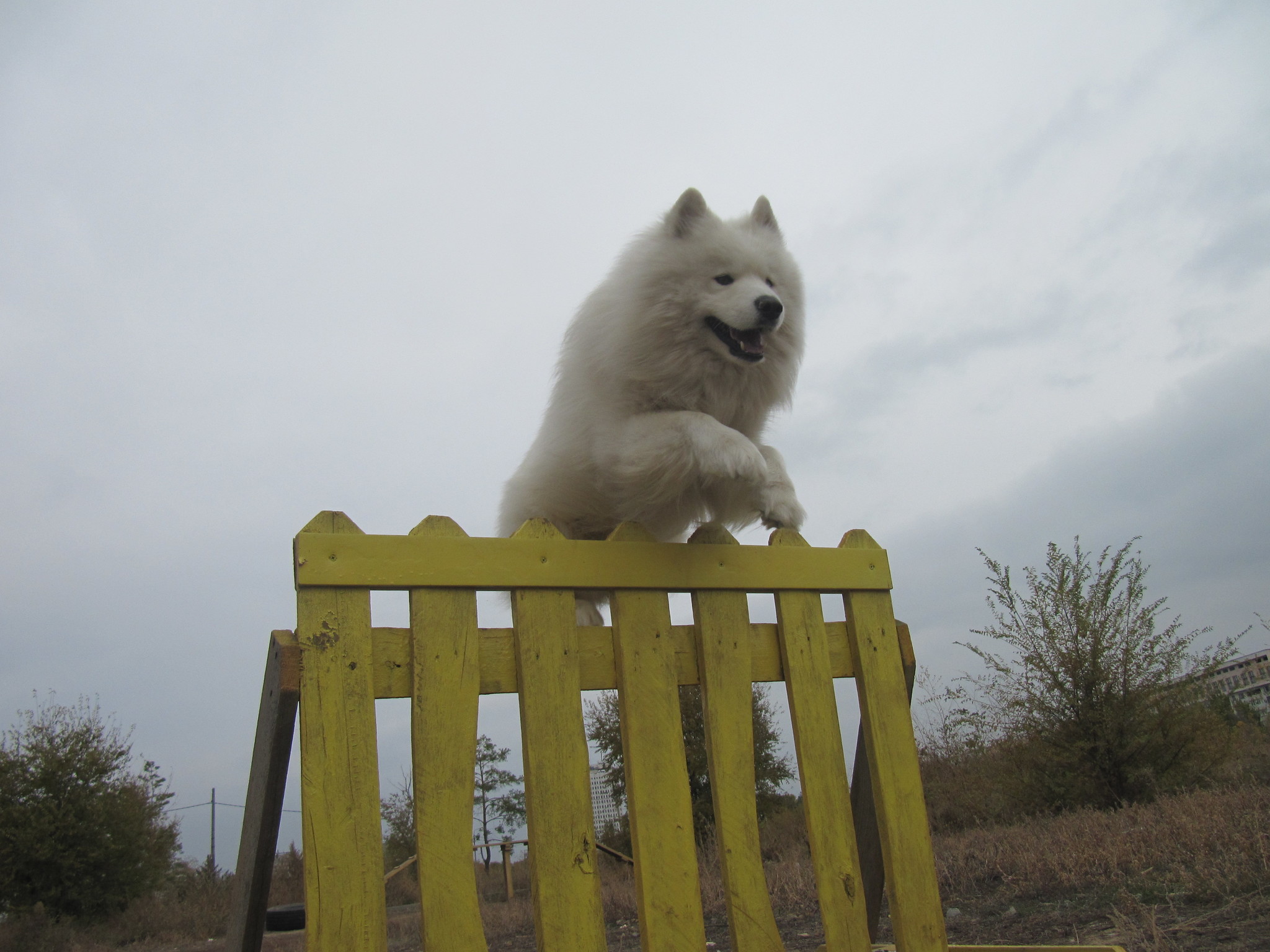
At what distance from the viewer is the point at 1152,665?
8.02 m

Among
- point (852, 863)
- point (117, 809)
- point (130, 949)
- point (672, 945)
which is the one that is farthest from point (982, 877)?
point (117, 809)

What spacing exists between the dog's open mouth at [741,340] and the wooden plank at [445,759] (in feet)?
4.50

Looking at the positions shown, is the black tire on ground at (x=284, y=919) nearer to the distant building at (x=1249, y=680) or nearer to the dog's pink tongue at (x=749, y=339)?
the dog's pink tongue at (x=749, y=339)

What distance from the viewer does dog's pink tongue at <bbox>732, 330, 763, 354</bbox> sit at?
2.86m

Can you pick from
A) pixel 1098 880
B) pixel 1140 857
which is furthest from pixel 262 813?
pixel 1140 857

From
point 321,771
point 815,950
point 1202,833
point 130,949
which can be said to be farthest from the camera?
point 130,949

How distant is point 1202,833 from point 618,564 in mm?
4303

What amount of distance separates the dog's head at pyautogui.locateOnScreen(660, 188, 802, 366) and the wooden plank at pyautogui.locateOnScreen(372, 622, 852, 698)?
104cm

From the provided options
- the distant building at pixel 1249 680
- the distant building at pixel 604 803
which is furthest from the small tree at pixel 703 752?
the distant building at pixel 1249 680

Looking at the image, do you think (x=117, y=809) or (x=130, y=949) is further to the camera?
(x=117, y=809)

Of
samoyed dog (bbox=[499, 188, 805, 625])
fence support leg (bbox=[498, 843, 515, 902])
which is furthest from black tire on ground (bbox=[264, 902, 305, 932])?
fence support leg (bbox=[498, 843, 515, 902])

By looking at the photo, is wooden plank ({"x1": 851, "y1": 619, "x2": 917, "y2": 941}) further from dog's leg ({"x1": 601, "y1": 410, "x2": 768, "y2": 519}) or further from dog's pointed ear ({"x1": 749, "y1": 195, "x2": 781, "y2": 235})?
dog's pointed ear ({"x1": 749, "y1": 195, "x2": 781, "y2": 235})

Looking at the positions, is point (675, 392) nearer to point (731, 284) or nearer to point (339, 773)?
point (731, 284)

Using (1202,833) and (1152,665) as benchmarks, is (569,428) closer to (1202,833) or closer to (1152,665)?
(1202,833)
